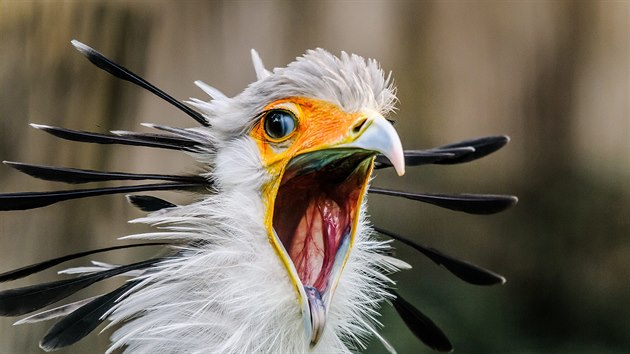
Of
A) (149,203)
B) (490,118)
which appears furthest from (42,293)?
(490,118)

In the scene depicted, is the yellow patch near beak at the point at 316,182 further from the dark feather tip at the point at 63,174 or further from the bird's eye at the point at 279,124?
the dark feather tip at the point at 63,174

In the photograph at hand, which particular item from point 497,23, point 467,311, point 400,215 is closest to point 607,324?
point 467,311

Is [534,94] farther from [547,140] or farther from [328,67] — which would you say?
[328,67]

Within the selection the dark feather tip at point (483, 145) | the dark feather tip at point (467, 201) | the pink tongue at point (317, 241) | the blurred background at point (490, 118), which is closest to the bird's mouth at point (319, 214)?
the pink tongue at point (317, 241)

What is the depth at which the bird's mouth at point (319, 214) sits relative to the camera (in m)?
0.95

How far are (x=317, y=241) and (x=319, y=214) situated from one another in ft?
0.13

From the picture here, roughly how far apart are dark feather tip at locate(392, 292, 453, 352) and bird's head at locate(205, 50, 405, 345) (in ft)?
0.84

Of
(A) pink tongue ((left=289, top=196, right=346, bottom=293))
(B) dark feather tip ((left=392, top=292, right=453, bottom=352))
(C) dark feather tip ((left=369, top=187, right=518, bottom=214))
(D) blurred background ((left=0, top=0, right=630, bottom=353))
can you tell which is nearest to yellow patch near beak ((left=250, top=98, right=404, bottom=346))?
(A) pink tongue ((left=289, top=196, right=346, bottom=293))

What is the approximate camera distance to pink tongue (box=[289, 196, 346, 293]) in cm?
101

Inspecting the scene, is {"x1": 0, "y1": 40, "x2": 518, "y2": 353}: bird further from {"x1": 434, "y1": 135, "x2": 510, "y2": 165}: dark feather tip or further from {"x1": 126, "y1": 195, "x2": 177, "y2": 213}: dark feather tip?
{"x1": 434, "y1": 135, "x2": 510, "y2": 165}: dark feather tip

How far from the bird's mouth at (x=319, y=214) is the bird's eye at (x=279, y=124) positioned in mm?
39

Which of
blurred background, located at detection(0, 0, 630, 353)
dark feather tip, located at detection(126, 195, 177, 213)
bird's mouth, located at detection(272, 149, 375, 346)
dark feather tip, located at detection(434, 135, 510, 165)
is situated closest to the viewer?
bird's mouth, located at detection(272, 149, 375, 346)

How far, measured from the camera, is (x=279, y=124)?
3.16 feet

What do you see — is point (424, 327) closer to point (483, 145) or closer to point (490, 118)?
point (483, 145)
